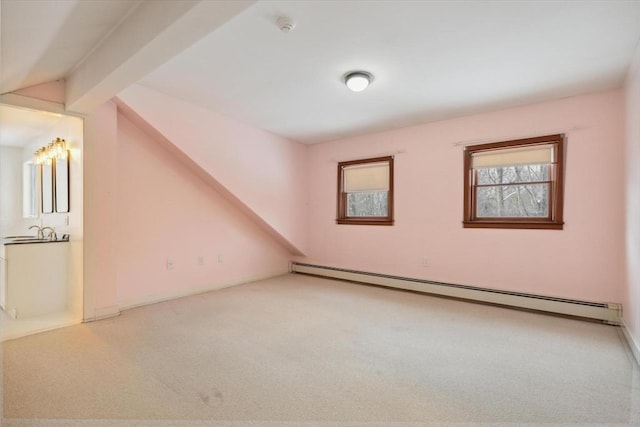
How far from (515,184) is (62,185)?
17.6 ft

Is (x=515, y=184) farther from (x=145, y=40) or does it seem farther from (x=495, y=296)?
(x=145, y=40)

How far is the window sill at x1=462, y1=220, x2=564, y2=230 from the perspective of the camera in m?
3.40

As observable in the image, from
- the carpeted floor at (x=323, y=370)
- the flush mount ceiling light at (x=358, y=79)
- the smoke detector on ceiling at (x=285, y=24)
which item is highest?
the smoke detector on ceiling at (x=285, y=24)

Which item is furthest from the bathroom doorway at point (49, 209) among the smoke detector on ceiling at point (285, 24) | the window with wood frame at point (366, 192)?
the window with wood frame at point (366, 192)

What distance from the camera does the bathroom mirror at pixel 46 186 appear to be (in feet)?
12.8

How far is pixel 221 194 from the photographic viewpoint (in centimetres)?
440

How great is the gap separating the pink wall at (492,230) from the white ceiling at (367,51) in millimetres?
309

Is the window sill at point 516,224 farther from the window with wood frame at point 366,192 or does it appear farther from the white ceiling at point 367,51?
the white ceiling at point 367,51

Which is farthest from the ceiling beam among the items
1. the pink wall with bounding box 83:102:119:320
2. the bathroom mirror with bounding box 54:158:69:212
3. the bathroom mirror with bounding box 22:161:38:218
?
the bathroom mirror with bounding box 22:161:38:218

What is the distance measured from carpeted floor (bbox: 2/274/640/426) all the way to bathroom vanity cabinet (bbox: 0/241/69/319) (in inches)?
31.5

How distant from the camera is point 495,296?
12.0 feet

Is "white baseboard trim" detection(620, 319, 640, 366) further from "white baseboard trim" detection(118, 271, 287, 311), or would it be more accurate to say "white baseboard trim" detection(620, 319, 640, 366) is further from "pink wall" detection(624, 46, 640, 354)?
"white baseboard trim" detection(118, 271, 287, 311)

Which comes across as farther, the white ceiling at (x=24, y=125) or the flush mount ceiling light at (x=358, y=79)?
the white ceiling at (x=24, y=125)

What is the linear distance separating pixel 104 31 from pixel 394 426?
9.81 ft
